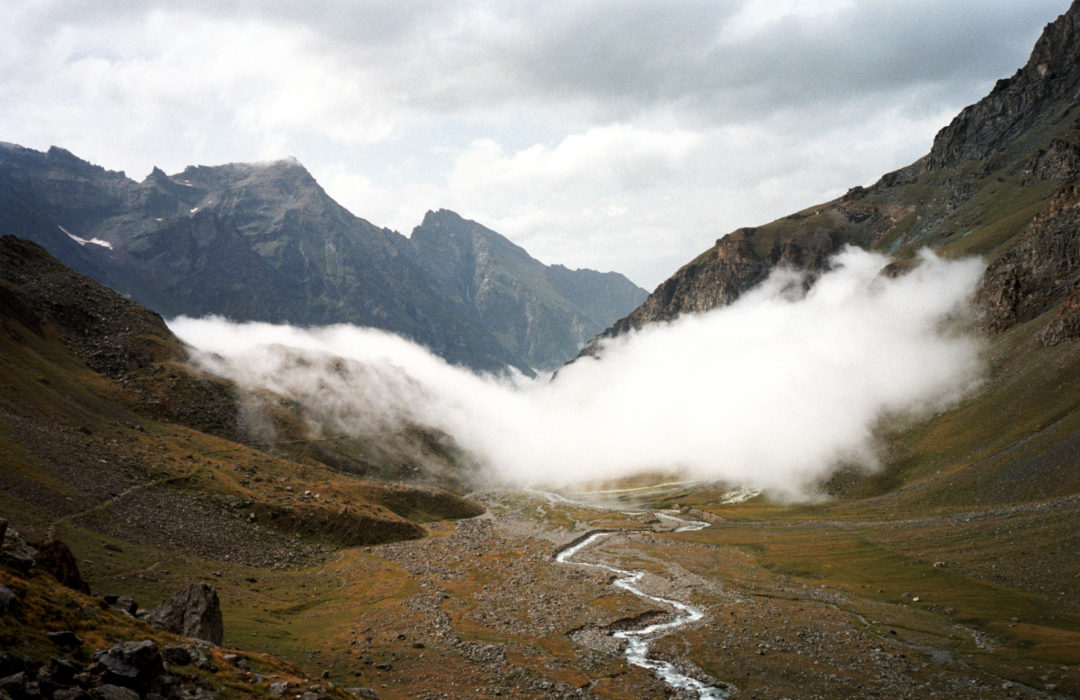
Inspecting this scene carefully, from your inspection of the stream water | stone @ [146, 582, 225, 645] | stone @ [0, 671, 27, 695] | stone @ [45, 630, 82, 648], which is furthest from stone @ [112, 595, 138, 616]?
the stream water

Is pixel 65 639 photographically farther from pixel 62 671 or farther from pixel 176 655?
pixel 176 655

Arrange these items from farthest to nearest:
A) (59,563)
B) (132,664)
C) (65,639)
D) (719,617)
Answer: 1. (719,617)
2. (59,563)
3. (65,639)
4. (132,664)

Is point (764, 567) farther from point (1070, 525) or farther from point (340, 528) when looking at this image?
point (340, 528)

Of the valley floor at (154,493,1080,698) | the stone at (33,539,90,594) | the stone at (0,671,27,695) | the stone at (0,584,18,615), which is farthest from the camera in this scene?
the valley floor at (154,493,1080,698)

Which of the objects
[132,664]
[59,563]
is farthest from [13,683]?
[59,563]

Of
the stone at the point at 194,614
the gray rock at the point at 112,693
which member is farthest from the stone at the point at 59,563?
the gray rock at the point at 112,693

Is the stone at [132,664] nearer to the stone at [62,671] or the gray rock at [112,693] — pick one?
the gray rock at [112,693]

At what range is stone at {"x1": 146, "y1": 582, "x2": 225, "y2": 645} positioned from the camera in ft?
155

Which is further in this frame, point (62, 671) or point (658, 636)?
point (658, 636)

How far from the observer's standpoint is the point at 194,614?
48.5 meters

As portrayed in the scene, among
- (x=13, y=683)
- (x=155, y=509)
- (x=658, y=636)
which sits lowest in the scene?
(x=658, y=636)

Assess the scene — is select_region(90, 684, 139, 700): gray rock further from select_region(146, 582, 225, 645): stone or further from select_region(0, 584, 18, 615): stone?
select_region(146, 582, 225, 645): stone

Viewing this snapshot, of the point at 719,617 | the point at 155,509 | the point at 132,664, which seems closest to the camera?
the point at 132,664

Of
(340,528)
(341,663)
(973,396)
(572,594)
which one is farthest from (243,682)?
(973,396)
